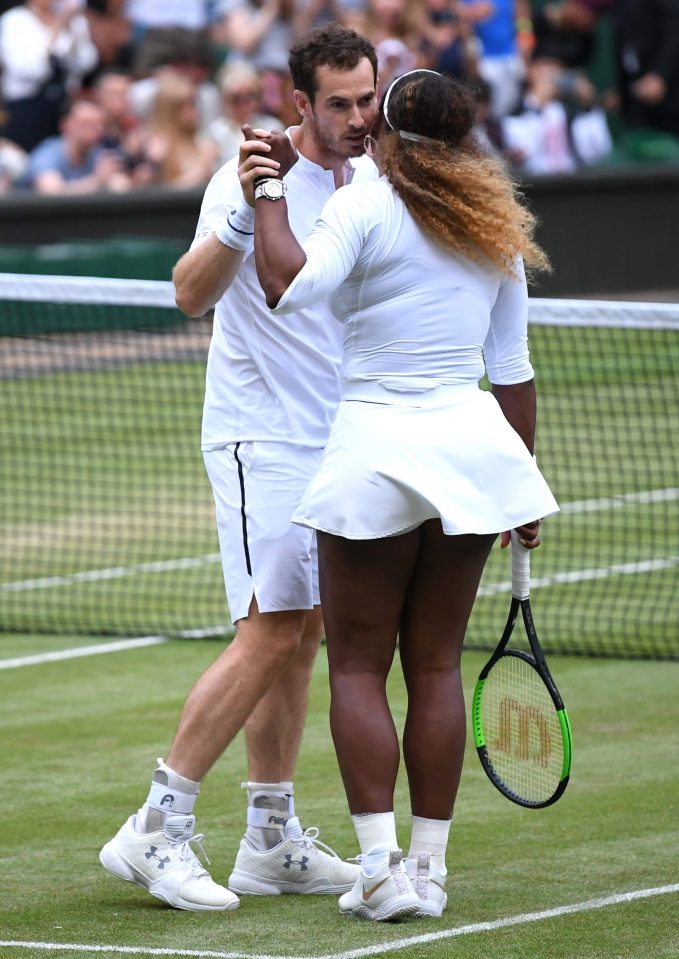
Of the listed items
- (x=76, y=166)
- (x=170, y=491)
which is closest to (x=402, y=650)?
(x=170, y=491)

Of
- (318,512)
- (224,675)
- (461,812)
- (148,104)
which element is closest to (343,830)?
(461,812)

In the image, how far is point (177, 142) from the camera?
17.3 metres

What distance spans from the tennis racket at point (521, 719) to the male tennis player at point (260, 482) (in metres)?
0.50

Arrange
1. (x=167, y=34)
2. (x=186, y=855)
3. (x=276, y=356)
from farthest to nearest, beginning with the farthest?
(x=167, y=34) < (x=276, y=356) < (x=186, y=855)

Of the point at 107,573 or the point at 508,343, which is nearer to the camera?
the point at 508,343

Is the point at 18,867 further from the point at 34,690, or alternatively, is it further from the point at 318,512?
the point at 34,690

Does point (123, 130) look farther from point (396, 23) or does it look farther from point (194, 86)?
point (396, 23)

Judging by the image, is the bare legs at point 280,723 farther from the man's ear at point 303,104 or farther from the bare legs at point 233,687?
the man's ear at point 303,104

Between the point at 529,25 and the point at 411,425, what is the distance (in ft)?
58.0

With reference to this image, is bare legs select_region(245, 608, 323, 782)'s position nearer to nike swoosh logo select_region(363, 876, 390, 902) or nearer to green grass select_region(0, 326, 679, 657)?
nike swoosh logo select_region(363, 876, 390, 902)

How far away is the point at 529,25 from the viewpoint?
21234 millimetres

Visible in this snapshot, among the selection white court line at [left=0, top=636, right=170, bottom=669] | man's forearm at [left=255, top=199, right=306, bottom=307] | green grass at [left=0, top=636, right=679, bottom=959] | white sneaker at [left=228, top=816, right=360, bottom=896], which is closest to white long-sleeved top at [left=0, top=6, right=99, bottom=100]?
white court line at [left=0, top=636, right=170, bottom=669]

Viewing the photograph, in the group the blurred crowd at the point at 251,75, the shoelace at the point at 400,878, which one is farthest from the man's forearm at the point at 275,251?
the blurred crowd at the point at 251,75

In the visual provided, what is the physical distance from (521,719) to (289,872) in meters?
0.75
